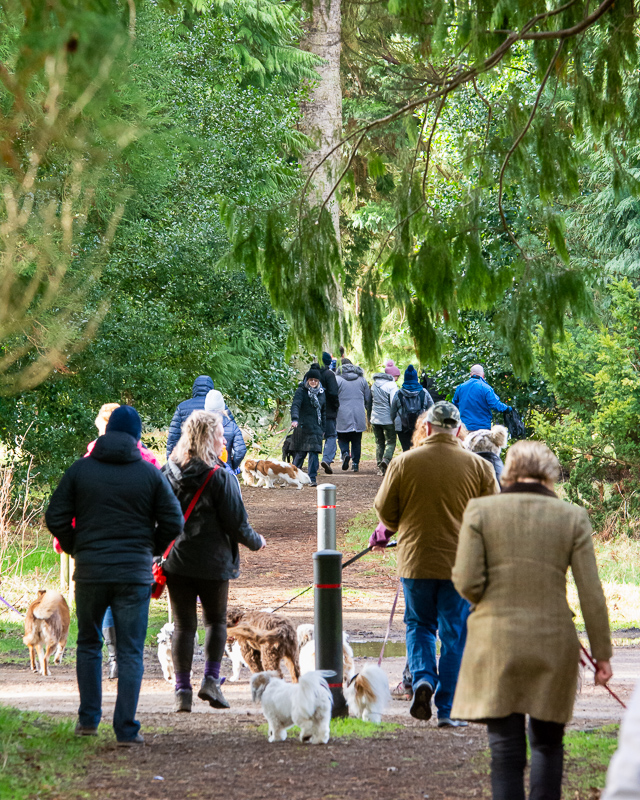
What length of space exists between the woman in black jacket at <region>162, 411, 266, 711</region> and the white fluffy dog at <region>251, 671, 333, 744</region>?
0.77 meters

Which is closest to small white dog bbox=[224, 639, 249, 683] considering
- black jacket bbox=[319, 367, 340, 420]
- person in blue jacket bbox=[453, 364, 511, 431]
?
person in blue jacket bbox=[453, 364, 511, 431]

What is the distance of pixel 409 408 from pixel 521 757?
45.0 feet

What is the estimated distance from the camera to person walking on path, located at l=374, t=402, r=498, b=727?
611 cm

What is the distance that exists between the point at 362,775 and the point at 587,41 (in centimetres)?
577

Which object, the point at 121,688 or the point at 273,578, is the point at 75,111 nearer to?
the point at 121,688

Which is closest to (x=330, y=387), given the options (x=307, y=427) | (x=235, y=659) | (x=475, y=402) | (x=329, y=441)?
(x=307, y=427)

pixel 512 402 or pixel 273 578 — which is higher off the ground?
pixel 512 402

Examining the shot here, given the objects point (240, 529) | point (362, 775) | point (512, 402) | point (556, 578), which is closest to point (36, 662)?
point (240, 529)

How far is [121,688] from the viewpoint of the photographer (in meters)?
5.61

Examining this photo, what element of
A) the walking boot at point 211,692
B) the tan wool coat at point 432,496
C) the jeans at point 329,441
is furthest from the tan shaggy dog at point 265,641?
the jeans at point 329,441

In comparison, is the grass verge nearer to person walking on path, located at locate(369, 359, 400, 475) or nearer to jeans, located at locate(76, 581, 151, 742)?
jeans, located at locate(76, 581, 151, 742)

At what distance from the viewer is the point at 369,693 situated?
629 cm

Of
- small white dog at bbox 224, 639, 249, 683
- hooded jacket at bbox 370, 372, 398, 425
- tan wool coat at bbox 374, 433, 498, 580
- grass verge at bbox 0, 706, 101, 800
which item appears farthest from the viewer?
hooded jacket at bbox 370, 372, 398, 425

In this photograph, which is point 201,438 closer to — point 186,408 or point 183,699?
point 183,699
